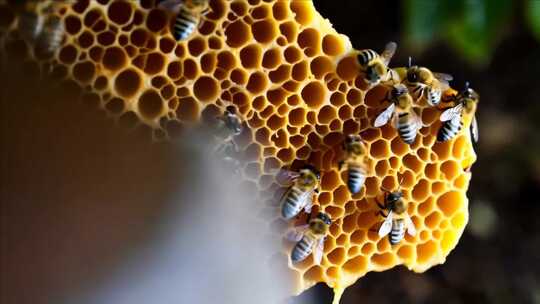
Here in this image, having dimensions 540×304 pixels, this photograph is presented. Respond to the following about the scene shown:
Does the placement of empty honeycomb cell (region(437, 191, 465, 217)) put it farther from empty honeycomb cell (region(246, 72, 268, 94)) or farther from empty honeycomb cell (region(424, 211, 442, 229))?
empty honeycomb cell (region(246, 72, 268, 94))

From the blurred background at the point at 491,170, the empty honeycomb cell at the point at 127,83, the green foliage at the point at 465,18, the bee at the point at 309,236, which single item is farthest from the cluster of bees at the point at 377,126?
the blurred background at the point at 491,170

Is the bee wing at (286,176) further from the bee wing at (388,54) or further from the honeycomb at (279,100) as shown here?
the bee wing at (388,54)

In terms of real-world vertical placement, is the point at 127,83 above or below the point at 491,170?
above

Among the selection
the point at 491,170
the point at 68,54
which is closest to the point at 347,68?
the point at 68,54

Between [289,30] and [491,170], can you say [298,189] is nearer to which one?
[289,30]

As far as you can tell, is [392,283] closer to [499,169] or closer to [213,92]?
[499,169]

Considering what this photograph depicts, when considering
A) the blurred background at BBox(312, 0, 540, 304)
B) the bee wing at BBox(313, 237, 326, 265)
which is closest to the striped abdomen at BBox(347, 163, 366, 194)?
the bee wing at BBox(313, 237, 326, 265)
